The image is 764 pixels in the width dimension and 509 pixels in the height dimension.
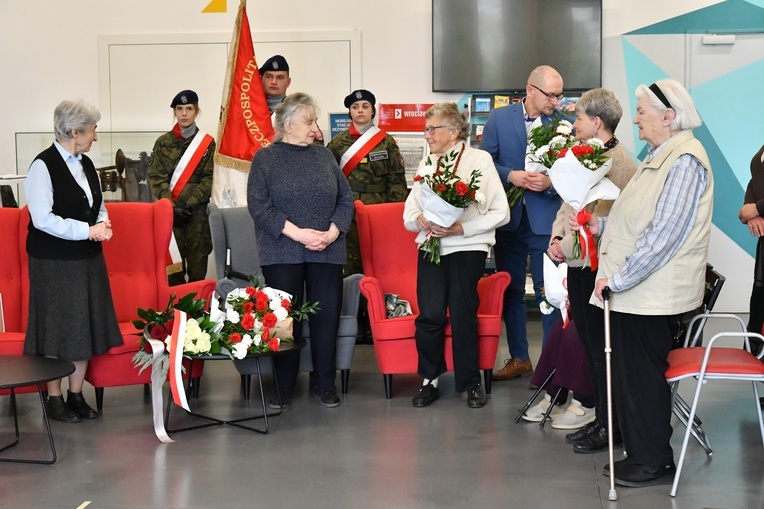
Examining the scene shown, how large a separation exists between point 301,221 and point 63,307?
4.04 feet

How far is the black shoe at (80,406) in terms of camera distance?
16.0 feet

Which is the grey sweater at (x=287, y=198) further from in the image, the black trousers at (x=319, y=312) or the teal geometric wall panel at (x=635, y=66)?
the teal geometric wall panel at (x=635, y=66)

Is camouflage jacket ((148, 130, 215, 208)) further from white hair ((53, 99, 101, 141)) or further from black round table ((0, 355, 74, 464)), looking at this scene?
black round table ((0, 355, 74, 464))

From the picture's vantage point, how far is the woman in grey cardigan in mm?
4934

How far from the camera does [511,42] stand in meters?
7.70

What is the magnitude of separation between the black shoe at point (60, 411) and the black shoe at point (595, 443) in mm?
2426

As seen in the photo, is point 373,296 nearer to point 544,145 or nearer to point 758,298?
point 544,145

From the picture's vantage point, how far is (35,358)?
435 cm

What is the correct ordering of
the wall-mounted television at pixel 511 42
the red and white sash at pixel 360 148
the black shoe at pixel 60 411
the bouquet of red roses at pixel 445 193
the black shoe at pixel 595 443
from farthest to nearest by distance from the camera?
1. the wall-mounted television at pixel 511 42
2. the red and white sash at pixel 360 148
3. the black shoe at pixel 60 411
4. the bouquet of red roses at pixel 445 193
5. the black shoe at pixel 595 443

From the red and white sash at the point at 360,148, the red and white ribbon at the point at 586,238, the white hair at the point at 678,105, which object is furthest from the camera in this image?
the red and white sash at the point at 360,148

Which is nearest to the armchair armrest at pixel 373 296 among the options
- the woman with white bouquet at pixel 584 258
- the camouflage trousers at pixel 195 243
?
the woman with white bouquet at pixel 584 258

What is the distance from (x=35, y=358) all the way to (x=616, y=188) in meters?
2.63

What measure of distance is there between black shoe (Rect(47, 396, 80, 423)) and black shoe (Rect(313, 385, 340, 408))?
4.00 feet

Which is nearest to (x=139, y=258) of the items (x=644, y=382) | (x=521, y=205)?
(x=521, y=205)
